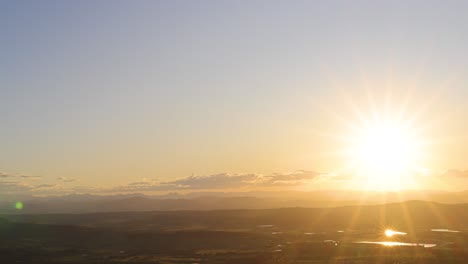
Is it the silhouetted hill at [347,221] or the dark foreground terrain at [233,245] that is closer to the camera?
the dark foreground terrain at [233,245]

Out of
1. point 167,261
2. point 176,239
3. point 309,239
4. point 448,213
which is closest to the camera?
point 167,261

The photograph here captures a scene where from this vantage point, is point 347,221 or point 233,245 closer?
point 233,245

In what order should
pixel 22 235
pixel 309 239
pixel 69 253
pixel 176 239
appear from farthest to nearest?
1. pixel 22 235
2. pixel 176 239
3. pixel 309 239
4. pixel 69 253

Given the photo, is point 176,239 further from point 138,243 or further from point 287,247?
point 287,247

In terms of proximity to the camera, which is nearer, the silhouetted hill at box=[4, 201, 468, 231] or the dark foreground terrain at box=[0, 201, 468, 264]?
the dark foreground terrain at box=[0, 201, 468, 264]

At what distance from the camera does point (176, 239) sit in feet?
391

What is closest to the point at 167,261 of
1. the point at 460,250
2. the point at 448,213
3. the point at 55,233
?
the point at 460,250

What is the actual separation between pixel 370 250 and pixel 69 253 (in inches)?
2228

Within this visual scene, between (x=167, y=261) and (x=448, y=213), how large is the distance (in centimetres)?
13567

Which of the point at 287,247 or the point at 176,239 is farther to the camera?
the point at 176,239

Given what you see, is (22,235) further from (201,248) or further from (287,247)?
(287,247)

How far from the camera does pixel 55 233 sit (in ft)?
431

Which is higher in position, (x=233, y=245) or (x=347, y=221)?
(x=347, y=221)

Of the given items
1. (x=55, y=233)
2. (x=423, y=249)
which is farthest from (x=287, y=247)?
(x=55, y=233)
